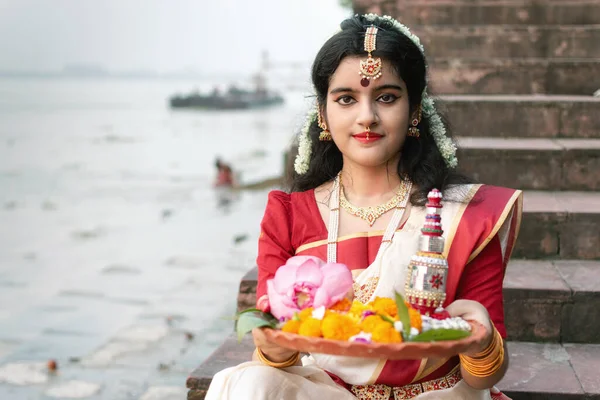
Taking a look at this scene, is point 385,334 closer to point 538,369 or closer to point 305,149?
point 305,149

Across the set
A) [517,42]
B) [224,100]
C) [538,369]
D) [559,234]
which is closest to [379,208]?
[538,369]

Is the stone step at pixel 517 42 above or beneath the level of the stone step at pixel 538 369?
above

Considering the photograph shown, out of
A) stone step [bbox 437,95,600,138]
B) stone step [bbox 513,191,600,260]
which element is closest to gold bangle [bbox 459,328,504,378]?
stone step [bbox 513,191,600,260]

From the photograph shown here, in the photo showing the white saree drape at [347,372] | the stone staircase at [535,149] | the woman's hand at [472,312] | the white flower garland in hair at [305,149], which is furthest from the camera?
the stone staircase at [535,149]

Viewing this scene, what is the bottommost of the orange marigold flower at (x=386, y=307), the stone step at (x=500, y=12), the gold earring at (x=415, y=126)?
the orange marigold flower at (x=386, y=307)

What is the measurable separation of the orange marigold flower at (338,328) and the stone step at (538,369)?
4.47 feet

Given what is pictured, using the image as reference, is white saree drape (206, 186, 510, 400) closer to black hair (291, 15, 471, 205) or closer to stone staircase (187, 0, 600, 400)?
black hair (291, 15, 471, 205)

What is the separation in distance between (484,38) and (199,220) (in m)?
4.97

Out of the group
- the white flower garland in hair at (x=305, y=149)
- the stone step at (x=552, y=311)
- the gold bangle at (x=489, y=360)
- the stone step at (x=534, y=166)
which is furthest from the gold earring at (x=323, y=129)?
Answer: the stone step at (x=534, y=166)

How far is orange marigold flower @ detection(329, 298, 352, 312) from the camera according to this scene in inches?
76.5

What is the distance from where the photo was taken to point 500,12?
679 cm

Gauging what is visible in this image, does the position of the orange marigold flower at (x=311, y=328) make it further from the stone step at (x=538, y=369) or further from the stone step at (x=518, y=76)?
the stone step at (x=518, y=76)

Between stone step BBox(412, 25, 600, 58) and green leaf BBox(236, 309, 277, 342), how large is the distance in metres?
4.88

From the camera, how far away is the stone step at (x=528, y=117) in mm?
5254
